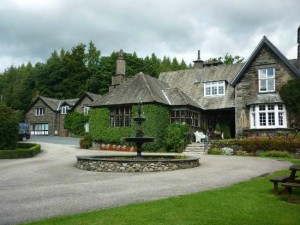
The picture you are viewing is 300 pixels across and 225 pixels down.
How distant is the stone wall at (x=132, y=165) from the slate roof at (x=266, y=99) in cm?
1451

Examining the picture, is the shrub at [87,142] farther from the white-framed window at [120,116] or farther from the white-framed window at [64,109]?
the white-framed window at [64,109]

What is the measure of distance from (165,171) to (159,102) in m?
13.4

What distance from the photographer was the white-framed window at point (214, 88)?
34.1 m

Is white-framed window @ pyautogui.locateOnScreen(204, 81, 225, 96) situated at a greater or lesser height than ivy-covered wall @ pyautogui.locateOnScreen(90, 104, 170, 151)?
greater

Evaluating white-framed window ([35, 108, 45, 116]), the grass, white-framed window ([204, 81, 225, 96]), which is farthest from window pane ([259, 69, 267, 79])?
white-framed window ([35, 108, 45, 116])

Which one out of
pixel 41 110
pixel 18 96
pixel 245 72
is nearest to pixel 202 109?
pixel 245 72

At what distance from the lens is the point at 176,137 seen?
91.9 feet

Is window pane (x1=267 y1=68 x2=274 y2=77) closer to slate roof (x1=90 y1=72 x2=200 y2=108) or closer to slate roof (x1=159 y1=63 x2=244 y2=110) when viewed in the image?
slate roof (x1=159 y1=63 x2=244 y2=110)

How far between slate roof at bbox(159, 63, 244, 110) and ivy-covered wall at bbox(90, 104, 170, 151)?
594cm

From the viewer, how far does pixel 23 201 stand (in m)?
9.22

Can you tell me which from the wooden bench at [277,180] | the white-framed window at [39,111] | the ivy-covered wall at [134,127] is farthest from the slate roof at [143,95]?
the white-framed window at [39,111]

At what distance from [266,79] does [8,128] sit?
22122 mm

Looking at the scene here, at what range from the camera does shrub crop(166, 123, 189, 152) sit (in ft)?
91.3

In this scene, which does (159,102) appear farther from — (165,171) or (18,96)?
(18,96)
